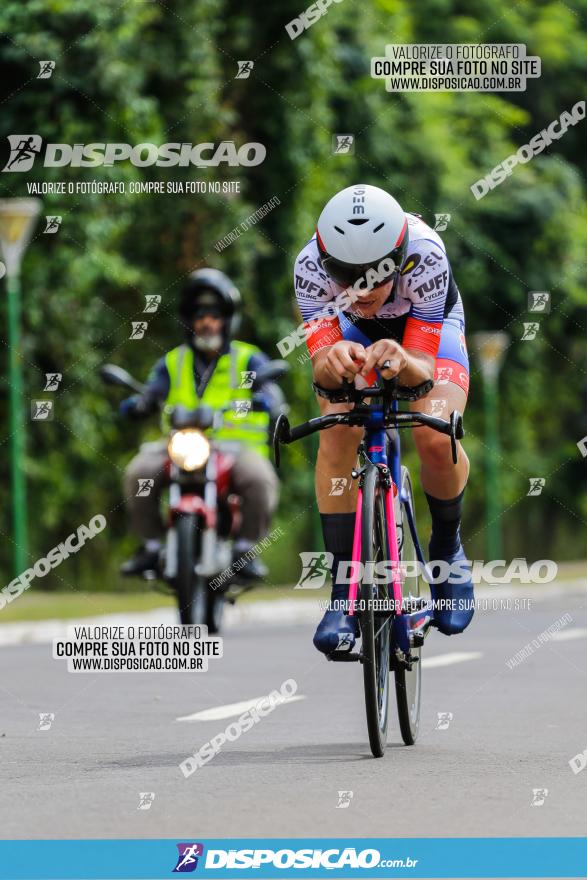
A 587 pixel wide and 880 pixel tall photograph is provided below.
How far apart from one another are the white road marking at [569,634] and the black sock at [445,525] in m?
6.03

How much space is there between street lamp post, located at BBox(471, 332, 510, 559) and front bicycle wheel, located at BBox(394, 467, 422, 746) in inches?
878

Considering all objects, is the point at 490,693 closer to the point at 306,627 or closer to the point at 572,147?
the point at 306,627

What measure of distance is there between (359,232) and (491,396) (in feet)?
83.8

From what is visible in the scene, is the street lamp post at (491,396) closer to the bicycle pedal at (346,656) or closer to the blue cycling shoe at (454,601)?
the blue cycling shoe at (454,601)

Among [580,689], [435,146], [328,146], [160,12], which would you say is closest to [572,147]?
[435,146]

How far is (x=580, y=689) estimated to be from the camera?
11.0m

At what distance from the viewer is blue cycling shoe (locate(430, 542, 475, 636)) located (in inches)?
340

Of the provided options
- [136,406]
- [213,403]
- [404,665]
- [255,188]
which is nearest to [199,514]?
[213,403]

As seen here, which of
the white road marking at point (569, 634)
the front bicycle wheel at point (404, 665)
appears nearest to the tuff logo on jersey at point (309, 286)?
the front bicycle wheel at point (404, 665)

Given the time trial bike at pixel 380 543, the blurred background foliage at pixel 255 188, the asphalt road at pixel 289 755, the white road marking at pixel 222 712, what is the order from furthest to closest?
the blurred background foliage at pixel 255 188
the white road marking at pixel 222 712
the time trial bike at pixel 380 543
the asphalt road at pixel 289 755

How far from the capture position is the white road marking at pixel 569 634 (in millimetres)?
14859

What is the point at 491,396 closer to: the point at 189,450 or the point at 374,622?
the point at 189,450

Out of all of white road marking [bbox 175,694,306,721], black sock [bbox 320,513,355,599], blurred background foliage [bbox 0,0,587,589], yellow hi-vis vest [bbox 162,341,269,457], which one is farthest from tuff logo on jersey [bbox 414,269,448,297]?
blurred background foliage [bbox 0,0,587,589]

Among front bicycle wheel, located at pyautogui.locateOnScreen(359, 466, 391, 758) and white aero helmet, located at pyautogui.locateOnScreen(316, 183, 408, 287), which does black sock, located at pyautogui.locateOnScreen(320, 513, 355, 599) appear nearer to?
front bicycle wheel, located at pyautogui.locateOnScreen(359, 466, 391, 758)
